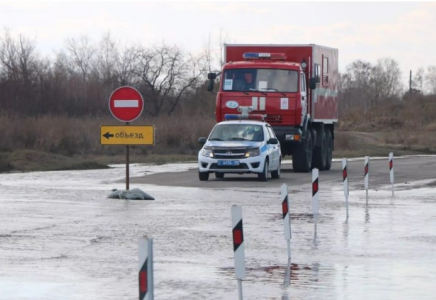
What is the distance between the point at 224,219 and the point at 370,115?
8468 centimetres

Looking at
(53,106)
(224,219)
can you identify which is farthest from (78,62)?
(224,219)

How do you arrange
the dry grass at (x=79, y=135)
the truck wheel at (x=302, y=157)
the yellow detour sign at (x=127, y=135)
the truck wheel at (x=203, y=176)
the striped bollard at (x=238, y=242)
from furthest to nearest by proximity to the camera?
the dry grass at (x=79, y=135) < the truck wheel at (x=302, y=157) < the truck wheel at (x=203, y=176) < the yellow detour sign at (x=127, y=135) < the striped bollard at (x=238, y=242)

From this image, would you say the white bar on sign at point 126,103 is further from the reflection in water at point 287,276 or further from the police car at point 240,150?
the reflection in water at point 287,276

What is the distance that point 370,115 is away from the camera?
331ft

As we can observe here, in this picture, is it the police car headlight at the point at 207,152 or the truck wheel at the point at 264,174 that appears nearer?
the police car headlight at the point at 207,152

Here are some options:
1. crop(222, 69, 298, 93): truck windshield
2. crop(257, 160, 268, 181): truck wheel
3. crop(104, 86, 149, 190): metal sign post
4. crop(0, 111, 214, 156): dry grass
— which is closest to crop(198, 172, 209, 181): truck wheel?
crop(257, 160, 268, 181): truck wheel

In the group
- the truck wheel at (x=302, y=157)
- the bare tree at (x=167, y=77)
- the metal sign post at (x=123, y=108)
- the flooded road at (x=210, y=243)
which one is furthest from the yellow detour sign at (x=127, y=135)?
the bare tree at (x=167, y=77)

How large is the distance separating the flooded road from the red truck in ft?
20.2

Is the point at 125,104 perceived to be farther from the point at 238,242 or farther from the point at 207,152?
the point at 238,242

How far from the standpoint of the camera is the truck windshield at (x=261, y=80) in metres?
31.6

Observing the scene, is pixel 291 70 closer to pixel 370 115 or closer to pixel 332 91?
pixel 332 91

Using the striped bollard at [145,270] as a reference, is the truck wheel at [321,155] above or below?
below

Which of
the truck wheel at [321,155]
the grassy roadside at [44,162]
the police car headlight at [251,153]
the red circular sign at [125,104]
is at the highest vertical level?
the red circular sign at [125,104]

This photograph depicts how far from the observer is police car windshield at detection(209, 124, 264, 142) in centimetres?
2850
